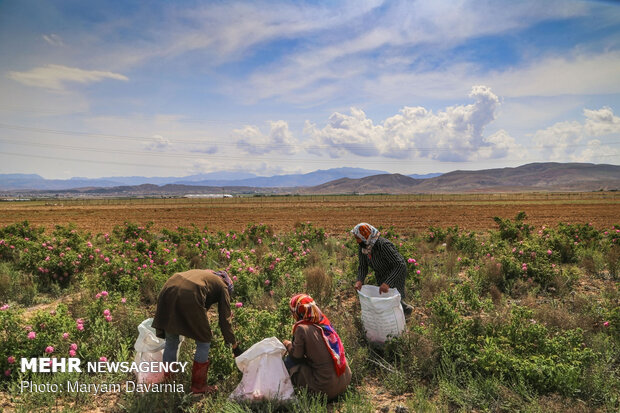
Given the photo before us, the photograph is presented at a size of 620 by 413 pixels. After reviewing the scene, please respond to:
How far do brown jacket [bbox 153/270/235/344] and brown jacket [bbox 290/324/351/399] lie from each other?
3.03ft

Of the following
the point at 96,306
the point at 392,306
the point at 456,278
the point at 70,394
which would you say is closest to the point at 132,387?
the point at 70,394

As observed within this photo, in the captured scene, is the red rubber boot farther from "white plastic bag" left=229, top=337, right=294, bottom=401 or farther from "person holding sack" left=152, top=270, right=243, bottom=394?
"white plastic bag" left=229, top=337, right=294, bottom=401

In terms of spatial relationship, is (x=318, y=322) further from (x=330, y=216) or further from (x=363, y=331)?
(x=330, y=216)

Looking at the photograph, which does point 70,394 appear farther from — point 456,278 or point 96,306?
point 456,278

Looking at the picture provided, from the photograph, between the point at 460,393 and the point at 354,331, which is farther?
the point at 354,331

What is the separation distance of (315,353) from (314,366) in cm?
19

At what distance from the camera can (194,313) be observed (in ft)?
12.7

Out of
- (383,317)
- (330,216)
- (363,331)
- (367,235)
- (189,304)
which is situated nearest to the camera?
(189,304)

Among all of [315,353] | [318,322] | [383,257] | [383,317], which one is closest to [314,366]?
[315,353]

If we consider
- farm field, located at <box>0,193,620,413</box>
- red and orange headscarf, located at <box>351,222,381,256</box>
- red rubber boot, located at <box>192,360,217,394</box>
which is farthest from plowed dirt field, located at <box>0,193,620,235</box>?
red rubber boot, located at <box>192,360,217,394</box>

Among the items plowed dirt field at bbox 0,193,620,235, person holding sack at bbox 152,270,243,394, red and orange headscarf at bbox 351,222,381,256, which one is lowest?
plowed dirt field at bbox 0,193,620,235

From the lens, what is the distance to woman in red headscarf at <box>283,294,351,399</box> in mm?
3855

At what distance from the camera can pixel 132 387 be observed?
439 cm

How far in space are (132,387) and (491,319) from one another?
5.19m
